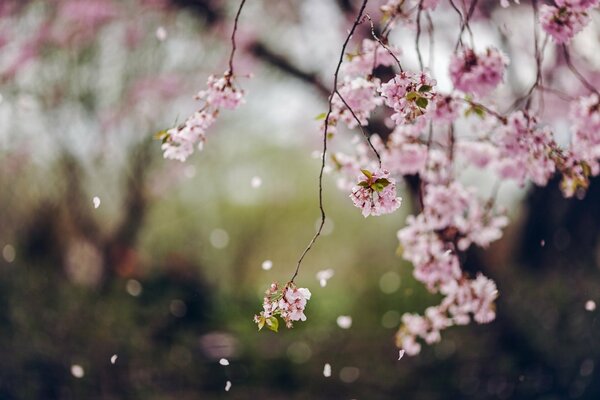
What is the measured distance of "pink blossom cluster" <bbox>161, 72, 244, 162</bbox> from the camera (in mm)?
1842

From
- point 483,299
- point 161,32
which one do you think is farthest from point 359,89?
point 161,32

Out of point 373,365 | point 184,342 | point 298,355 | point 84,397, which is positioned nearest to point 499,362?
point 373,365

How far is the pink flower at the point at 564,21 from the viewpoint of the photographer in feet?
5.88

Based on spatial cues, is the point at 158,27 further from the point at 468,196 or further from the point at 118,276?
the point at 468,196

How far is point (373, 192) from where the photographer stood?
62.8 inches

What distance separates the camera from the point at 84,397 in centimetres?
349

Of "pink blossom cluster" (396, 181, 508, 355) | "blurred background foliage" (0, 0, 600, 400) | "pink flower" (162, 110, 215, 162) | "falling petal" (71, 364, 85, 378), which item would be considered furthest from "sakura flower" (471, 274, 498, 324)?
"falling petal" (71, 364, 85, 378)

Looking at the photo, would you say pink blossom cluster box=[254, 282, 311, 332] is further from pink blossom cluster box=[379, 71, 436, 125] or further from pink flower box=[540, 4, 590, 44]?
pink flower box=[540, 4, 590, 44]

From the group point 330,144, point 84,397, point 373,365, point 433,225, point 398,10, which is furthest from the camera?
point 330,144

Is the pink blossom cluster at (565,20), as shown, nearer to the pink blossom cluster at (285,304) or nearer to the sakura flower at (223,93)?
the sakura flower at (223,93)

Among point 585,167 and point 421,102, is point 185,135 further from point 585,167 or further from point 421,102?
point 585,167

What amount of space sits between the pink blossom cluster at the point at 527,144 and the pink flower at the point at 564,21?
0.86 ft

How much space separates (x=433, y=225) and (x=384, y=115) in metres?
1.30

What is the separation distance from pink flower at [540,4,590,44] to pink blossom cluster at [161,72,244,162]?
835 mm
